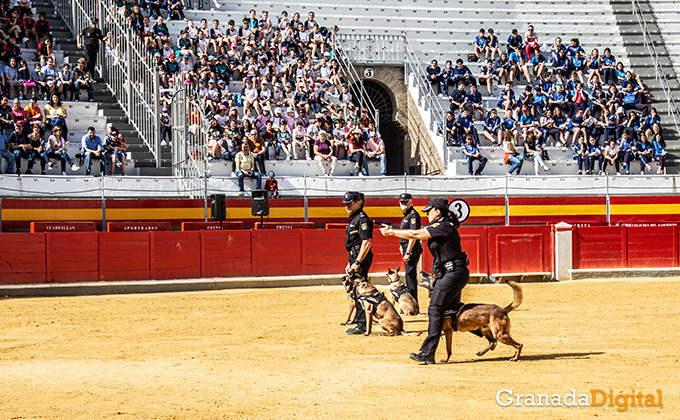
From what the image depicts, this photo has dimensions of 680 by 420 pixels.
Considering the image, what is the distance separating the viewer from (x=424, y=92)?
28.9 metres

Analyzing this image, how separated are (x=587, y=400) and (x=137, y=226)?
1400 centimetres

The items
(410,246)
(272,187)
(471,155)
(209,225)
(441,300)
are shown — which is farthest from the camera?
(471,155)

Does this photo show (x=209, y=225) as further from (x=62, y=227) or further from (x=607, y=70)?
(x=607, y=70)

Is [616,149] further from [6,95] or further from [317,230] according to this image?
[6,95]

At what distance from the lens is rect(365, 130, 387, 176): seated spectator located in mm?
24897

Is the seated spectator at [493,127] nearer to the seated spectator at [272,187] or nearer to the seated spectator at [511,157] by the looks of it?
the seated spectator at [511,157]

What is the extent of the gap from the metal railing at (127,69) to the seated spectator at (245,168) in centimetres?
271

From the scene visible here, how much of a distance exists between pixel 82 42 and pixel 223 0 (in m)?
6.67

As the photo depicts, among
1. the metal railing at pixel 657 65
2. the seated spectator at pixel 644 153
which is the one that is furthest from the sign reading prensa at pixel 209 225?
the metal railing at pixel 657 65

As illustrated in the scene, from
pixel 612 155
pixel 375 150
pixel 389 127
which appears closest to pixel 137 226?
pixel 375 150

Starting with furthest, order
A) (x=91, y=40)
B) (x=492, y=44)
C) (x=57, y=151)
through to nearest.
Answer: (x=492, y=44) < (x=91, y=40) < (x=57, y=151)

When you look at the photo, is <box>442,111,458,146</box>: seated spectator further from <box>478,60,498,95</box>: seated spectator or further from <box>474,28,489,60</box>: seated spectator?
<box>474,28,489,60</box>: seated spectator

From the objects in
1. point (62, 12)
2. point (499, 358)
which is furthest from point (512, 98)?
point (499, 358)

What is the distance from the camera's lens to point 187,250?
734 inches
